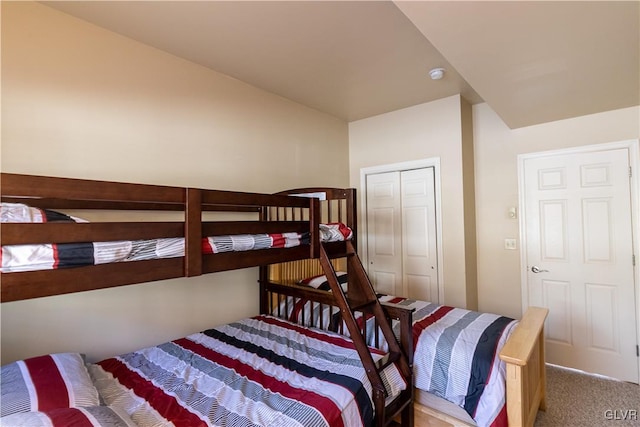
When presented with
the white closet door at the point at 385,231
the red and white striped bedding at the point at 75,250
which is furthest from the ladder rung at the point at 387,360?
the white closet door at the point at 385,231

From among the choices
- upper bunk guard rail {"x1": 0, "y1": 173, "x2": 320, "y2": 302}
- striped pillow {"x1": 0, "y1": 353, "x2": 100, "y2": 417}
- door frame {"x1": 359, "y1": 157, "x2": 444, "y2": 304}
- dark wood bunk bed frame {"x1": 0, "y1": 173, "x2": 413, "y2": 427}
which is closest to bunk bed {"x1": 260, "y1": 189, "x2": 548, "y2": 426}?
dark wood bunk bed frame {"x1": 0, "y1": 173, "x2": 413, "y2": 427}

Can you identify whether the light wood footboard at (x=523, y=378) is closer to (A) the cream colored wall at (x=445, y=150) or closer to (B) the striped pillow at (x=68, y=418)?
(A) the cream colored wall at (x=445, y=150)

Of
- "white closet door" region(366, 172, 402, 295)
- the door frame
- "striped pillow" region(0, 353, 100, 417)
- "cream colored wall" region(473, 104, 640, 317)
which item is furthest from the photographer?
"white closet door" region(366, 172, 402, 295)

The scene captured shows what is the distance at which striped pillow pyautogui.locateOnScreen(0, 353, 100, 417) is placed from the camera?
3.60 ft

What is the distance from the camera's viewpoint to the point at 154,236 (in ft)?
3.74

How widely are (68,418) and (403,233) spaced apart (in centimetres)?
309

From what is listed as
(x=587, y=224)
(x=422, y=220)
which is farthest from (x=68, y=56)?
(x=587, y=224)

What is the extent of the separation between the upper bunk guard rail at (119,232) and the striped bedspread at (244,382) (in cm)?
63

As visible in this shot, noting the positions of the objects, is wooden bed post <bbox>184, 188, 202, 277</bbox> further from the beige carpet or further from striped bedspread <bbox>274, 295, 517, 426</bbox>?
the beige carpet

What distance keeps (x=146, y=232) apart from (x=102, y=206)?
3.38ft

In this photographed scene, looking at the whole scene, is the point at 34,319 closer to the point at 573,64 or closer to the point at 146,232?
the point at 146,232

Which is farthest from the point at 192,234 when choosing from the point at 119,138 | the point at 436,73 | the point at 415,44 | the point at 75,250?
the point at 436,73

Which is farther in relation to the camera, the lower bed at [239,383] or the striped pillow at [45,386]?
the lower bed at [239,383]

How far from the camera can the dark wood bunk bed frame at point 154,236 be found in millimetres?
894
